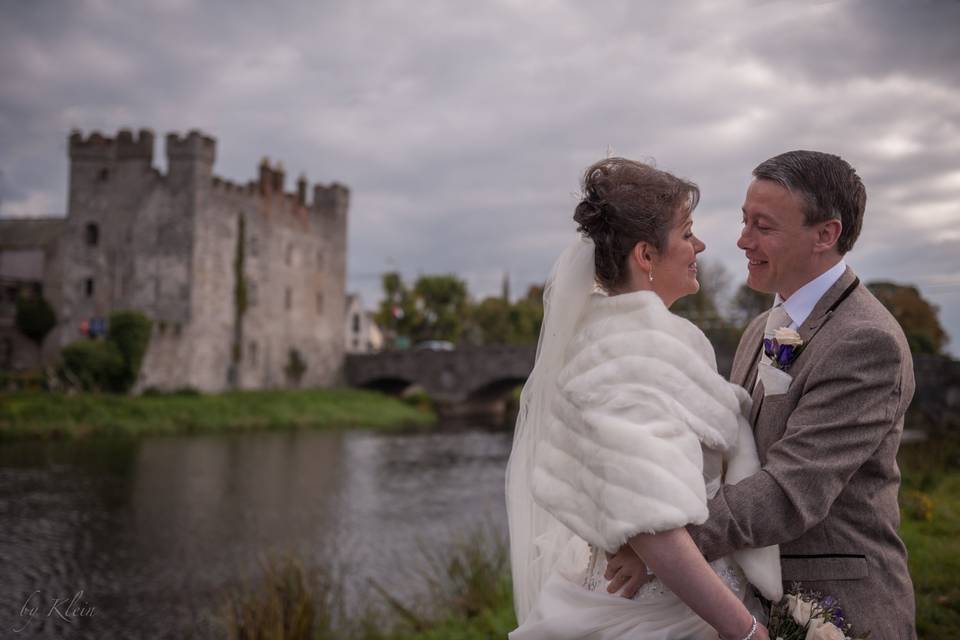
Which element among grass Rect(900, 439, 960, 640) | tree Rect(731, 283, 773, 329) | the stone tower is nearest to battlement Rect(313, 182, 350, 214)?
the stone tower

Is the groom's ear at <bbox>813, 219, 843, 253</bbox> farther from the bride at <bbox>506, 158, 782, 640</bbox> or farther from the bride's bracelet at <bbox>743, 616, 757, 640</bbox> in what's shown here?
the bride's bracelet at <bbox>743, 616, 757, 640</bbox>

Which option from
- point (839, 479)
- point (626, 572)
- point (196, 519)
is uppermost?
point (839, 479)

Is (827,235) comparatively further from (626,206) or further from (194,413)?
(194,413)

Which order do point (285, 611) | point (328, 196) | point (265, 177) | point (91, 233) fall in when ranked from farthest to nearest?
point (328, 196) < point (265, 177) < point (91, 233) < point (285, 611)

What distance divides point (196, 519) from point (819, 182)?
11.8 m

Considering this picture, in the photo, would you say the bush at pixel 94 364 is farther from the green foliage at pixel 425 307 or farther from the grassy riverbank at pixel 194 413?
the green foliage at pixel 425 307

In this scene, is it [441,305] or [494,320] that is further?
[494,320]

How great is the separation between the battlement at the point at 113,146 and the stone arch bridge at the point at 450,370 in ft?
43.9

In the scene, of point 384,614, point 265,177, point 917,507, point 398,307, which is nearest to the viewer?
point 384,614

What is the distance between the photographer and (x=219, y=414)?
27172 millimetres

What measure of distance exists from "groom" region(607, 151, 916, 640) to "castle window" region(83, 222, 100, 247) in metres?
34.7

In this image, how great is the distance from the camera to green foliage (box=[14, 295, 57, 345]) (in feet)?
108

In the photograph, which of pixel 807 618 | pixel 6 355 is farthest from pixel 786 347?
pixel 6 355

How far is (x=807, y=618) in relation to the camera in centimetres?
182
